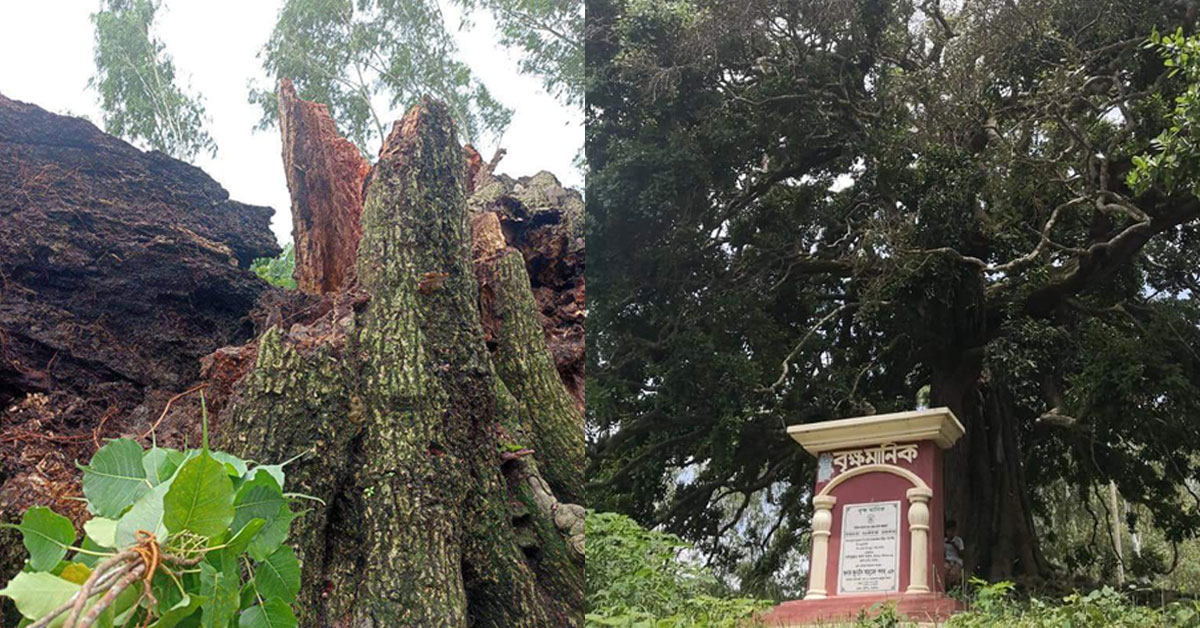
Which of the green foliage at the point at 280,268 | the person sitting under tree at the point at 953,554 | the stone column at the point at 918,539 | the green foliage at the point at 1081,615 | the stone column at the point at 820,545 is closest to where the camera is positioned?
the green foliage at the point at 1081,615

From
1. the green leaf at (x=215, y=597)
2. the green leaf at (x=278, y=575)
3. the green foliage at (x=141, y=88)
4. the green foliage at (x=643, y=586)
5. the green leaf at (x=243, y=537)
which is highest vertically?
the green foliage at (x=141, y=88)

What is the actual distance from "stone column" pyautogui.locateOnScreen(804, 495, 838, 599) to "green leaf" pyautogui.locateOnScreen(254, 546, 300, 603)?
281 cm

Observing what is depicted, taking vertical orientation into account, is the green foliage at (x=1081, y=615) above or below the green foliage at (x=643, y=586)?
above

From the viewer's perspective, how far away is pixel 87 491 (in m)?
0.40

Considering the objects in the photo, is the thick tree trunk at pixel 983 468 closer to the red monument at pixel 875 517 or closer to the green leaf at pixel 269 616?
the red monument at pixel 875 517

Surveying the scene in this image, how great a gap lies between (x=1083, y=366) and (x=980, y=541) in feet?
2.60

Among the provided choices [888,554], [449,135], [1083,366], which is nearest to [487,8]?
[449,135]

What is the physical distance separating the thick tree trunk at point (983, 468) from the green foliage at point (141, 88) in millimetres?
2970

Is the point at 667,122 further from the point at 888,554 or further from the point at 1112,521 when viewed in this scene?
the point at 1112,521

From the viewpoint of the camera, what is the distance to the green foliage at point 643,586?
218 cm

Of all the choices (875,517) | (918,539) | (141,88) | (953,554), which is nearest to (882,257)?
(953,554)

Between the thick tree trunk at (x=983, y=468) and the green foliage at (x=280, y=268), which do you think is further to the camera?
the thick tree trunk at (x=983, y=468)

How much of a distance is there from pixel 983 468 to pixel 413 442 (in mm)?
3239

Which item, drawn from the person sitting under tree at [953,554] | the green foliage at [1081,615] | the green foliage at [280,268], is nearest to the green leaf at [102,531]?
the green foliage at [280,268]
